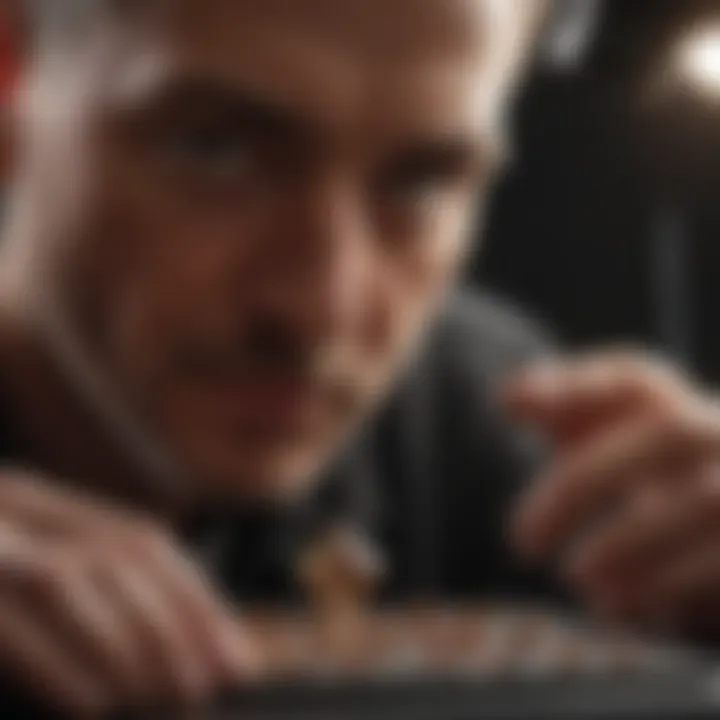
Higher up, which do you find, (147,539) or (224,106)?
(224,106)

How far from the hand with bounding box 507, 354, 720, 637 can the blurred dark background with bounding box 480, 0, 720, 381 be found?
0.06 ft

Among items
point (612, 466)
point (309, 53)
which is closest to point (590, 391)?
point (612, 466)

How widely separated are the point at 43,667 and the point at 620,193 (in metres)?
0.23

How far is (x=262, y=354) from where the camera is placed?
1.38ft

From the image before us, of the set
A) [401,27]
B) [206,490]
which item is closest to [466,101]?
[401,27]

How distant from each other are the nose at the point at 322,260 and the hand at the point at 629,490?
2.5 inches

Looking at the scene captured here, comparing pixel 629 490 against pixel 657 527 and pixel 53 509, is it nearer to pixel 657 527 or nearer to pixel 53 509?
pixel 657 527

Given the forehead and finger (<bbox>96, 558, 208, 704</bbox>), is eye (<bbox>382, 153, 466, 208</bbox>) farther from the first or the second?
finger (<bbox>96, 558, 208, 704</bbox>)

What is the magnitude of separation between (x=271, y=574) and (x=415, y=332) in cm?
8

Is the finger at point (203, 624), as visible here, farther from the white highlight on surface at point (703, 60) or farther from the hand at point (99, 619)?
the white highlight on surface at point (703, 60)

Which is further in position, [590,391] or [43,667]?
[590,391]

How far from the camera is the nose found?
415mm

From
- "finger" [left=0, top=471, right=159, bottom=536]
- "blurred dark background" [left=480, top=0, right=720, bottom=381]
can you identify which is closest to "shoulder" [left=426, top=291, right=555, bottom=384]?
"blurred dark background" [left=480, top=0, right=720, bottom=381]

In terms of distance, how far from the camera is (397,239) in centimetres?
44
